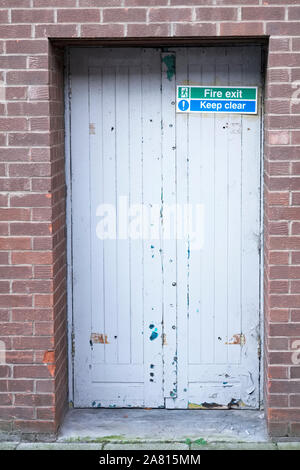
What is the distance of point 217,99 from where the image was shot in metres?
5.20

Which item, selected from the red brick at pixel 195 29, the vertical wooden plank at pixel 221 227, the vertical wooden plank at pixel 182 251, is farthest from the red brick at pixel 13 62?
the vertical wooden plank at pixel 221 227

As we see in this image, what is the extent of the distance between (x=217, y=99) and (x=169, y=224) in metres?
0.96

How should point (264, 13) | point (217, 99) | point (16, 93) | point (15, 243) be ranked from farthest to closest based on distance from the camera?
point (217, 99) → point (15, 243) → point (16, 93) → point (264, 13)

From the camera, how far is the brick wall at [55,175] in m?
4.67

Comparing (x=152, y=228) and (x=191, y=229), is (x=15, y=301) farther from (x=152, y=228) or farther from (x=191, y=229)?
(x=191, y=229)

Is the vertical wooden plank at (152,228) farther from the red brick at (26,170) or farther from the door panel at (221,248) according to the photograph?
the red brick at (26,170)

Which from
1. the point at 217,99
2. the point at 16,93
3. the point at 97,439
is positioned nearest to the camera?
the point at 16,93

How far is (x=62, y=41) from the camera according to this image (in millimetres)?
4793

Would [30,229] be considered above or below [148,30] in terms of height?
below

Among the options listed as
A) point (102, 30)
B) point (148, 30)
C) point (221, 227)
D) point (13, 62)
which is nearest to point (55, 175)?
point (13, 62)

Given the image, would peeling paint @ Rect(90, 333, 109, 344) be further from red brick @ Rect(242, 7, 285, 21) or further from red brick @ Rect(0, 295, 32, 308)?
red brick @ Rect(242, 7, 285, 21)

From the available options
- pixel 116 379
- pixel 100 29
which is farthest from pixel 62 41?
pixel 116 379
